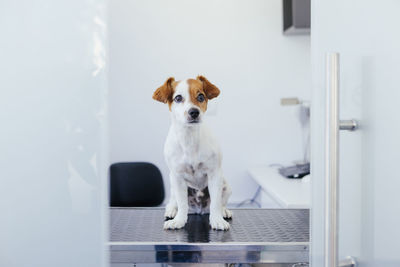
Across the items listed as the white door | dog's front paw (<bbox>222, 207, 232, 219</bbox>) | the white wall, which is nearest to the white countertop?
the white wall

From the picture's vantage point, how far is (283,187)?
217 centimetres

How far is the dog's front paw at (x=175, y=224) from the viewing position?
1260mm

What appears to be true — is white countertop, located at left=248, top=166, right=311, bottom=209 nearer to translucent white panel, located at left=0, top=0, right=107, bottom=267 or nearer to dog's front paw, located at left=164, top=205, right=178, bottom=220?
dog's front paw, located at left=164, top=205, right=178, bottom=220

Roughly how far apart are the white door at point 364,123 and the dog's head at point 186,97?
452 mm

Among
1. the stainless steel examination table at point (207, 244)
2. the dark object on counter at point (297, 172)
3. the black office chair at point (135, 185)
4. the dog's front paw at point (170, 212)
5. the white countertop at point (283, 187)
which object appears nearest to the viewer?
the stainless steel examination table at point (207, 244)

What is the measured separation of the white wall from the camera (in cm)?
278

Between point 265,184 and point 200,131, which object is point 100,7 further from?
point 265,184

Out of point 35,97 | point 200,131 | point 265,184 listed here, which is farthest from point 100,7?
point 265,184

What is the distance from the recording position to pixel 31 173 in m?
0.76

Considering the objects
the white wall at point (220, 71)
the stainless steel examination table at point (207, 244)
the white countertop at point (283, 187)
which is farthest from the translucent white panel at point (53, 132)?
the white wall at point (220, 71)

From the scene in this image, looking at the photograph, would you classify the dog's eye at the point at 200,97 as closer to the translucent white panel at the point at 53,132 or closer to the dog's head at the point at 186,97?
the dog's head at the point at 186,97

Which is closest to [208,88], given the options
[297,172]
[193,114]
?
[193,114]

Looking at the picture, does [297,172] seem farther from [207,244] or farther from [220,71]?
[207,244]

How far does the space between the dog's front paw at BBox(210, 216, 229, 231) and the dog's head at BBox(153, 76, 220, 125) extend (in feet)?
1.11
